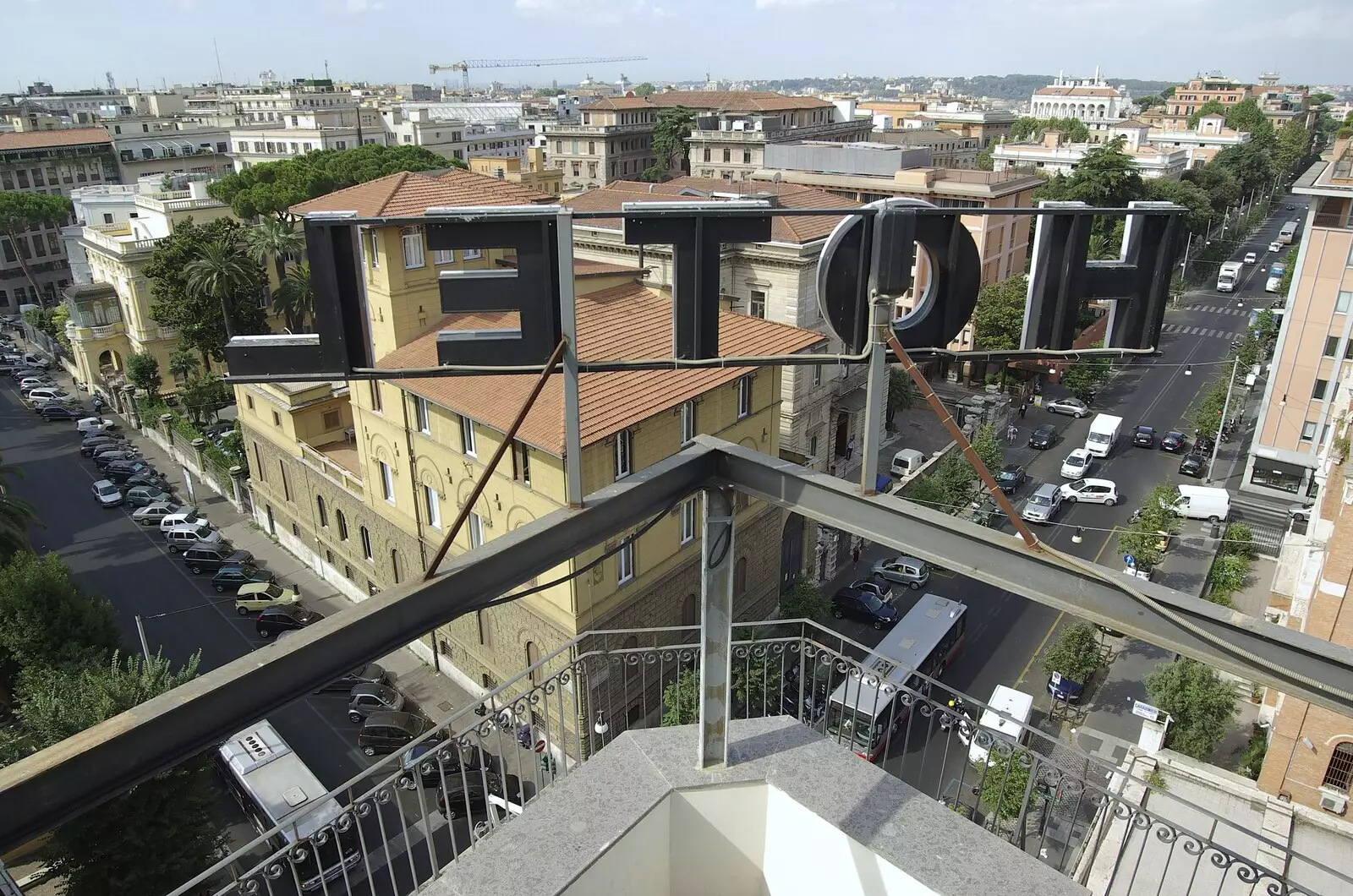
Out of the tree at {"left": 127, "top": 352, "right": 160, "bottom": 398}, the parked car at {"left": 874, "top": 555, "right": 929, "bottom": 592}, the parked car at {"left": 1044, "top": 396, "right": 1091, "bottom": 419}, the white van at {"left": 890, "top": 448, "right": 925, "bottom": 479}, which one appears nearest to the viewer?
the parked car at {"left": 874, "top": 555, "right": 929, "bottom": 592}

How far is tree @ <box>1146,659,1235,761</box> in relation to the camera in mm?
18141

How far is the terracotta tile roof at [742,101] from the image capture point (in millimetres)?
76562

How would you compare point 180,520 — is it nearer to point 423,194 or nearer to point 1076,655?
point 423,194

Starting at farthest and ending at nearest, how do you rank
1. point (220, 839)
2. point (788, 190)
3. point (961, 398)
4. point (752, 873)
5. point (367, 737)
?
point (961, 398) → point (788, 190) → point (367, 737) → point (220, 839) → point (752, 873)

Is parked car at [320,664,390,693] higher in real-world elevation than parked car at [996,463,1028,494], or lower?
lower

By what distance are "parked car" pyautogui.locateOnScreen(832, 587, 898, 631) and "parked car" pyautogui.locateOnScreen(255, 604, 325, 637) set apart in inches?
639

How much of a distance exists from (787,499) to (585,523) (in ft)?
3.90

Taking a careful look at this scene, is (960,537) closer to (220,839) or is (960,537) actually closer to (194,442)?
(220,839)

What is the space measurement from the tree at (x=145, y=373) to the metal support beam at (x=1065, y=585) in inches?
1833

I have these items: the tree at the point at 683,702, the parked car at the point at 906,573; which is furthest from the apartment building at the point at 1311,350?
the tree at the point at 683,702

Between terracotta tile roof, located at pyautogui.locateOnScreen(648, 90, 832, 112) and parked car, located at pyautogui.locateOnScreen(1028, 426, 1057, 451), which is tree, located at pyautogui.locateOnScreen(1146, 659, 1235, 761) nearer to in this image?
parked car, located at pyautogui.locateOnScreen(1028, 426, 1057, 451)

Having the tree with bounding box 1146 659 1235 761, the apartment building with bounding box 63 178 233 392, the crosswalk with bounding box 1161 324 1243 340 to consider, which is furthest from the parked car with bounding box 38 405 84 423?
the crosswalk with bounding box 1161 324 1243 340

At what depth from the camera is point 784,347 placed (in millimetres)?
22094

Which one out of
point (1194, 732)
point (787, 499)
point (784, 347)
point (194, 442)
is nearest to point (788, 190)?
point (784, 347)
